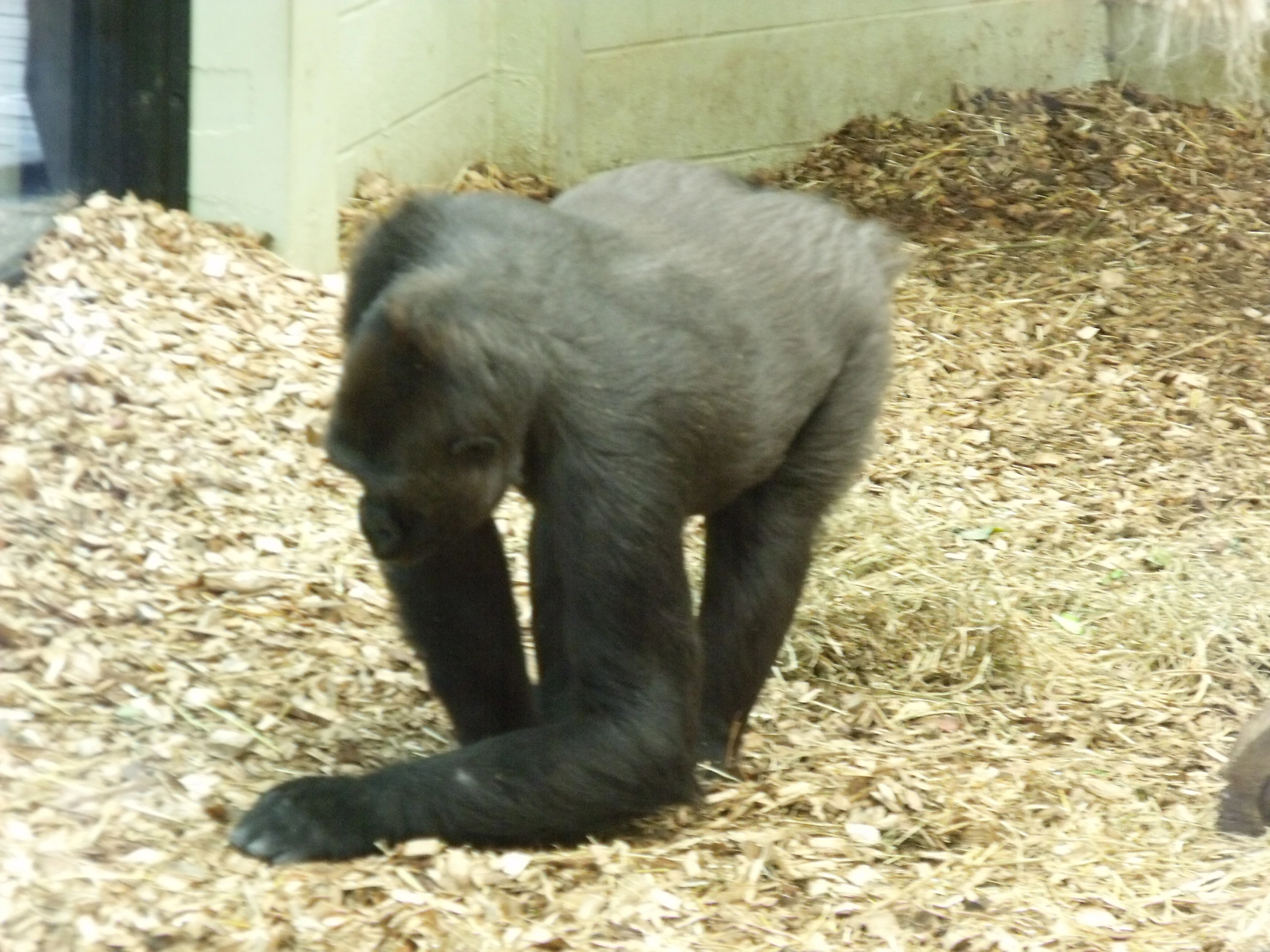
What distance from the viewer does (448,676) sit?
360 centimetres

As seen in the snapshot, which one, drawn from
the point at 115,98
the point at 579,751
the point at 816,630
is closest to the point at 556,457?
the point at 579,751

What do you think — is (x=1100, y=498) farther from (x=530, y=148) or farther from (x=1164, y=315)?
(x=530, y=148)

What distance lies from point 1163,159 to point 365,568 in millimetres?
4283

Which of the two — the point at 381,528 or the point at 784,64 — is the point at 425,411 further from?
the point at 784,64

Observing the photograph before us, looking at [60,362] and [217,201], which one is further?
[217,201]

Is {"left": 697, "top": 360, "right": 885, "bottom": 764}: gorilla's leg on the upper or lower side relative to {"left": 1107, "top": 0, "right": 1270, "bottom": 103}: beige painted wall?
lower

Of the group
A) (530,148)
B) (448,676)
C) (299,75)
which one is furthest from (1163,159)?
(448,676)

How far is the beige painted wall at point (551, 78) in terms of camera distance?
5.41 m

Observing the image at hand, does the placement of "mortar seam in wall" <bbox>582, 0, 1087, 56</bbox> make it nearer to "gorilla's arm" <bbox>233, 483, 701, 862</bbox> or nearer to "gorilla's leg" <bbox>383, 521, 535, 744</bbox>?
"gorilla's leg" <bbox>383, 521, 535, 744</bbox>

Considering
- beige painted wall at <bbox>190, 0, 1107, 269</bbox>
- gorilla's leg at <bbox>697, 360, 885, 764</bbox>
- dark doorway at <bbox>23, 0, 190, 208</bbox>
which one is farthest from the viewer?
beige painted wall at <bbox>190, 0, 1107, 269</bbox>

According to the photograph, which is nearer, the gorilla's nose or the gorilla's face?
the gorilla's face

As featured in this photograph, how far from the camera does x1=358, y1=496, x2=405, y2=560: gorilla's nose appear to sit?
3121mm

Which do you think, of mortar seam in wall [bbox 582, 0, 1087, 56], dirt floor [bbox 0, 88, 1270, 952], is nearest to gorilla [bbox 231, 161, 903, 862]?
dirt floor [bbox 0, 88, 1270, 952]

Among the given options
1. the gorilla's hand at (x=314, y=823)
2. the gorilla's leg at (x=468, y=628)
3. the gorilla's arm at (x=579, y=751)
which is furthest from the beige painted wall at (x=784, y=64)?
the gorilla's hand at (x=314, y=823)
